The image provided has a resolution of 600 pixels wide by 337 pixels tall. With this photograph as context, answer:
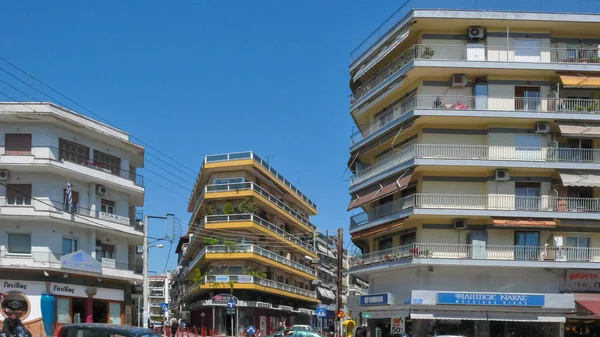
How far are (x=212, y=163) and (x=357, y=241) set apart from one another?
70.9ft

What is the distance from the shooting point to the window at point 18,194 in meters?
36.0

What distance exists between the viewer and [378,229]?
125 feet

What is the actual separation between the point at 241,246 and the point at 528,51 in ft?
97.8

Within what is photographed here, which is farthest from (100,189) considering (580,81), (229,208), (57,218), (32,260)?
(580,81)

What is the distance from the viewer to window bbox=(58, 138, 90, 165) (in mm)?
37812

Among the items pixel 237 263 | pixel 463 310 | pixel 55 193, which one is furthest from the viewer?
pixel 237 263

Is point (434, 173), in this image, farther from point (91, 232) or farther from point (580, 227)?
point (91, 232)

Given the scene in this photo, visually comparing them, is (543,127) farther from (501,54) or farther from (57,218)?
(57,218)

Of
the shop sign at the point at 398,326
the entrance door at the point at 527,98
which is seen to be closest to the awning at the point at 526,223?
the entrance door at the point at 527,98

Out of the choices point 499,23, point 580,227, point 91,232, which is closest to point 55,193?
point 91,232

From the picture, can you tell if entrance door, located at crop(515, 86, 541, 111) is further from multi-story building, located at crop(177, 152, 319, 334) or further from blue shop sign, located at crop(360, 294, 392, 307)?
multi-story building, located at crop(177, 152, 319, 334)

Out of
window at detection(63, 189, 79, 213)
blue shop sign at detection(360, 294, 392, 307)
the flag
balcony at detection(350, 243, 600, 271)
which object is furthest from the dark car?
blue shop sign at detection(360, 294, 392, 307)

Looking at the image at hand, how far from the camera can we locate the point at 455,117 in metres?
35.3

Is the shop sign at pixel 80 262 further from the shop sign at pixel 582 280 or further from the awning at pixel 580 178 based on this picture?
the awning at pixel 580 178
